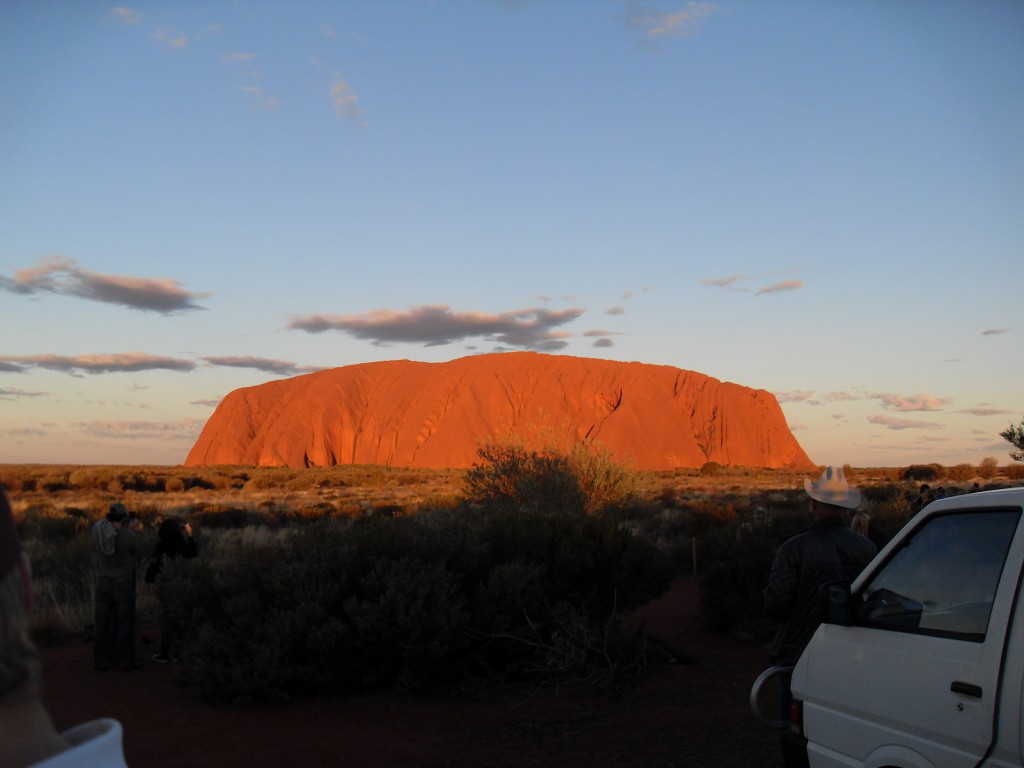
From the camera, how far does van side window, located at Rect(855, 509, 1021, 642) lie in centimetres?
323

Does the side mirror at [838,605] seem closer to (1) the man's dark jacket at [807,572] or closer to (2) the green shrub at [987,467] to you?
(1) the man's dark jacket at [807,572]

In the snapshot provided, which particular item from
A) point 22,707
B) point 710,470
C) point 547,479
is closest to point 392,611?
point 22,707

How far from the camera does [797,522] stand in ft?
45.5

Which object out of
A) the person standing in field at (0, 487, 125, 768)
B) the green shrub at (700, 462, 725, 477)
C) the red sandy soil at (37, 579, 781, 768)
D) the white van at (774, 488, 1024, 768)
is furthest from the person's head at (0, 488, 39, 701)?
the green shrub at (700, 462, 725, 477)

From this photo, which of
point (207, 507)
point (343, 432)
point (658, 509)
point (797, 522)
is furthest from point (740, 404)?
point (797, 522)

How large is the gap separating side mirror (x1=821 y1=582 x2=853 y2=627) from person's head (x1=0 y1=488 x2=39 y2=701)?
11.3 ft

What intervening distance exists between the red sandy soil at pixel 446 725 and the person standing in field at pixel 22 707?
19.0 feet

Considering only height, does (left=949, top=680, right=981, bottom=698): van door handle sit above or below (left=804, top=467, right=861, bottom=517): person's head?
below

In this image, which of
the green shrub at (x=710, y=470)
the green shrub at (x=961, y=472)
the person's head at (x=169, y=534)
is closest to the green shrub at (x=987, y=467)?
the green shrub at (x=961, y=472)

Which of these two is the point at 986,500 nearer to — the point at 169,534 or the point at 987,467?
the point at 169,534

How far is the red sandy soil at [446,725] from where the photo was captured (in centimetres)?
665

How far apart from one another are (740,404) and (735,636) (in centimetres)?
7267

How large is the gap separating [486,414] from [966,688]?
6982 centimetres

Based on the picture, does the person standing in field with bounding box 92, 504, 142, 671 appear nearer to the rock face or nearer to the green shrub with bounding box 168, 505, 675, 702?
the green shrub with bounding box 168, 505, 675, 702
